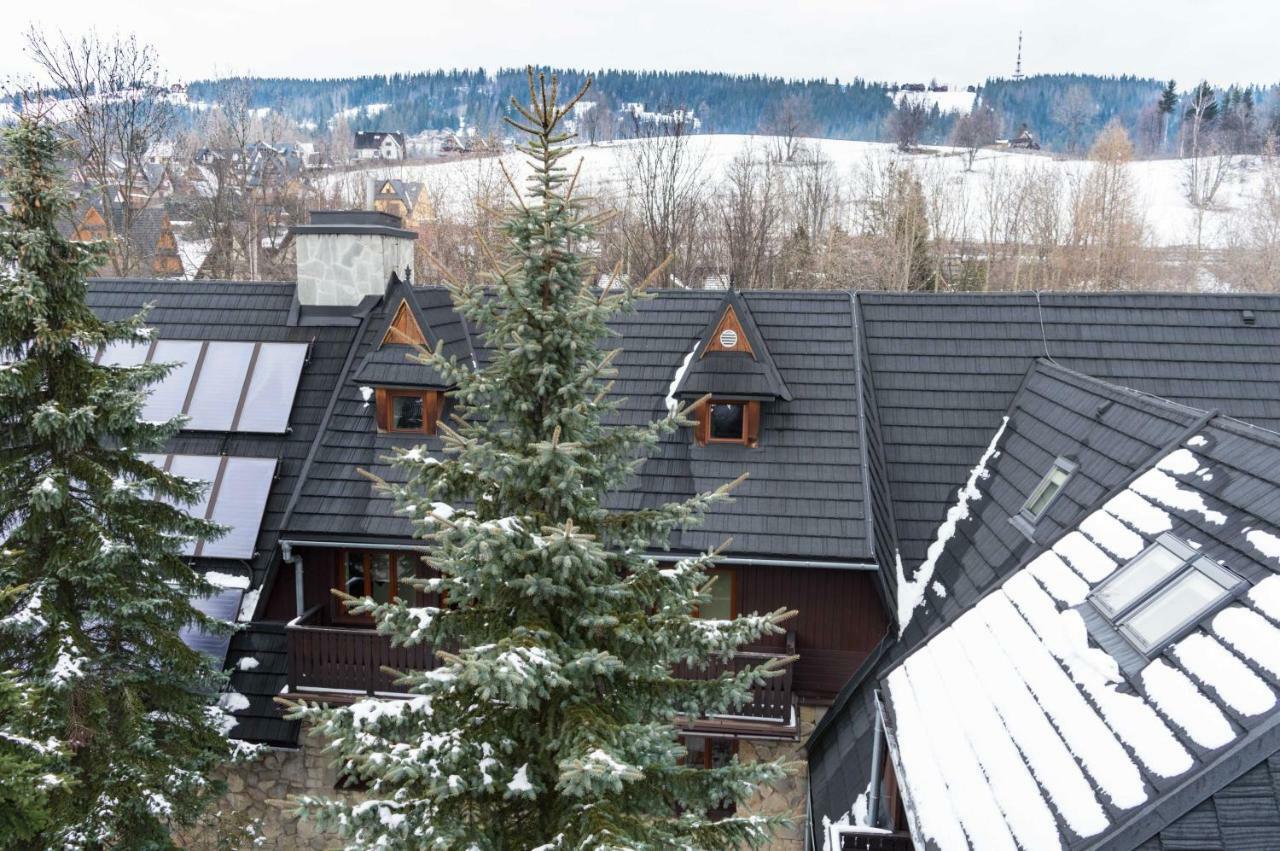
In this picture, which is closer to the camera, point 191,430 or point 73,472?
point 73,472

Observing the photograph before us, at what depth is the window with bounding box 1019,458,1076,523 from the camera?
8.61m

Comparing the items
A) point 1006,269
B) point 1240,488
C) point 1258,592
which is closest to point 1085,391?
point 1240,488

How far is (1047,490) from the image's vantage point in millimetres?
8922

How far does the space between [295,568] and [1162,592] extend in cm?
928

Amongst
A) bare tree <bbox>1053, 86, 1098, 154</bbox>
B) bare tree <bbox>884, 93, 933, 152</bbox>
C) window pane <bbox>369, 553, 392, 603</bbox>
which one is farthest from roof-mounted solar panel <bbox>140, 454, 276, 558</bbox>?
bare tree <bbox>1053, 86, 1098, 154</bbox>

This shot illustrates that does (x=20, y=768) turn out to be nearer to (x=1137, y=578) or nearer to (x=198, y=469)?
(x=198, y=469)

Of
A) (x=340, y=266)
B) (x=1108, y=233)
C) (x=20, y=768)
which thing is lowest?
(x=20, y=768)

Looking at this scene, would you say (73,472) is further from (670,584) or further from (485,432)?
(670,584)

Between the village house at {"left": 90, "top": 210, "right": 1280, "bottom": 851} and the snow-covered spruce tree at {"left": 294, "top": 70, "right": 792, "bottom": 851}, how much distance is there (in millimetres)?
1869

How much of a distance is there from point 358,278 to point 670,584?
8.97 meters

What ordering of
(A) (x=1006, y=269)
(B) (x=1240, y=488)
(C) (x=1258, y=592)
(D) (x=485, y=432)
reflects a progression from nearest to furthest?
1. (C) (x=1258, y=592)
2. (D) (x=485, y=432)
3. (B) (x=1240, y=488)
4. (A) (x=1006, y=269)

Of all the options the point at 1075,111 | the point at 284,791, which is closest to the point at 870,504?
the point at 284,791

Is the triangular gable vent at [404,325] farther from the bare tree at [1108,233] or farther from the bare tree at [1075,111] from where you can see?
the bare tree at [1075,111]

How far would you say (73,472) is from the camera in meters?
7.34
